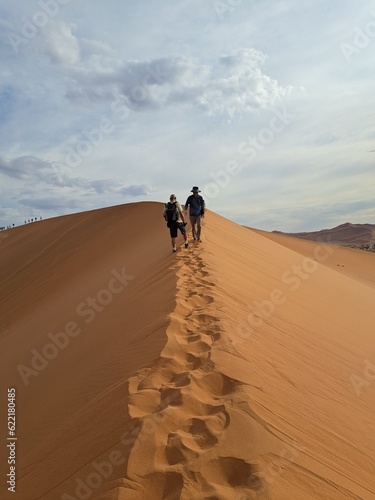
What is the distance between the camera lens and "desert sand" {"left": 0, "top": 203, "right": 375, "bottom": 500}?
2086mm

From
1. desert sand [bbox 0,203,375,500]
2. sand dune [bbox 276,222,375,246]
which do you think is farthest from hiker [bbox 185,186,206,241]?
sand dune [bbox 276,222,375,246]

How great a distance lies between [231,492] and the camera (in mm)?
1909

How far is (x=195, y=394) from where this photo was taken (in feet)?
8.89

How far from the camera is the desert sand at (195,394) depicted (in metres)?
2.09

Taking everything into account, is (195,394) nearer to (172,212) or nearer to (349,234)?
(172,212)

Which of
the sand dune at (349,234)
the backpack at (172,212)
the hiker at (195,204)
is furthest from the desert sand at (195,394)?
the sand dune at (349,234)

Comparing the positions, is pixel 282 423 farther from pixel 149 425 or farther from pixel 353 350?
pixel 353 350

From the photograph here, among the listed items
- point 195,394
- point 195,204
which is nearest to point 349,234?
point 195,204

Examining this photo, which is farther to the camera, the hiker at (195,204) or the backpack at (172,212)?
the hiker at (195,204)

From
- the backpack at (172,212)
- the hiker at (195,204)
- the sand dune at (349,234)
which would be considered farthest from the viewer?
the sand dune at (349,234)

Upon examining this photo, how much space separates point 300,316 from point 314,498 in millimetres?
4187

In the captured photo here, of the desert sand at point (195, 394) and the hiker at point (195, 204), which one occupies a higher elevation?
the hiker at point (195, 204)

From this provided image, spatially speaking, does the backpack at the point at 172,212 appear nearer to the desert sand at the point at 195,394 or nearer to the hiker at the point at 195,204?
the hiker at the point at 195,204

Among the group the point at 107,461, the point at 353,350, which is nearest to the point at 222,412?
the point at 107,461
